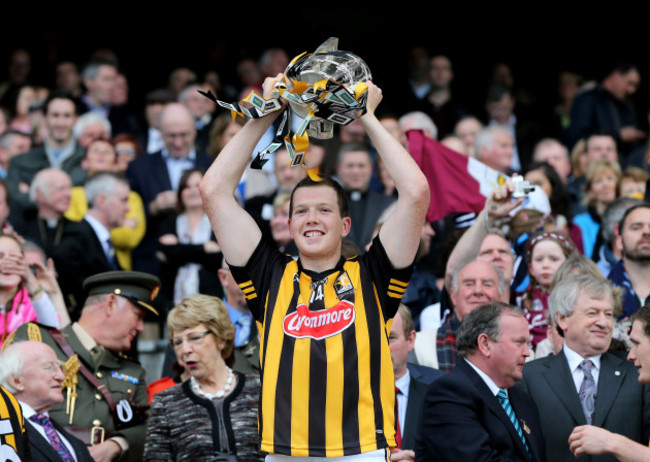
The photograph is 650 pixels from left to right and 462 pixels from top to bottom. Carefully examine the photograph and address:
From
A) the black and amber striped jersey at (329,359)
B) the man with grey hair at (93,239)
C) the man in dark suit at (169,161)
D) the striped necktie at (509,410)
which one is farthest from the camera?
the man in dark suit at (169,161)

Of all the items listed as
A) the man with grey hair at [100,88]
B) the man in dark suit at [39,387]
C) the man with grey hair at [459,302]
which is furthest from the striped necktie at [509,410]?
the man with grey hair at [100,88]

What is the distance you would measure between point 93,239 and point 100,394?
2.41 metres

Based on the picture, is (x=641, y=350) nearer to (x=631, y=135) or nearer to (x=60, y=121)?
(x=60, y=121)

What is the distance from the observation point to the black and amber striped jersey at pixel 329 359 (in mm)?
5797

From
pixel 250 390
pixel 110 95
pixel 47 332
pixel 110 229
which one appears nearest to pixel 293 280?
pixel 250 390

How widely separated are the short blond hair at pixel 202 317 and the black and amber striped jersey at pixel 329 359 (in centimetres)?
187

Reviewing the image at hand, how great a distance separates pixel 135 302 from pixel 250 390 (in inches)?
50.2

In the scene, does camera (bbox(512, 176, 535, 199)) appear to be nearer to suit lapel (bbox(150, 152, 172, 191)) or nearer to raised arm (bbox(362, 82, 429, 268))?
raised arm (bbox(362, 82, 429, 268))

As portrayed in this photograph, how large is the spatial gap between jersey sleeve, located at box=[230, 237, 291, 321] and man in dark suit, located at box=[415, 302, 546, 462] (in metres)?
1.27

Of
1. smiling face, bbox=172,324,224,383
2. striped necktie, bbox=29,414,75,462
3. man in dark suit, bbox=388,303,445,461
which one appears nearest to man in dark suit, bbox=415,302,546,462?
man in dark suit, bbox=388,303,445,461

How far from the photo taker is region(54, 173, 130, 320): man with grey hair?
10.0 m

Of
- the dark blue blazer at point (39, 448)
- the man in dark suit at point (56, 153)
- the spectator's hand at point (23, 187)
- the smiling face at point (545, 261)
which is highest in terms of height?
the man in dark suit at point (56, 153)

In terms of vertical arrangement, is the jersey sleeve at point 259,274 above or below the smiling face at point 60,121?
below

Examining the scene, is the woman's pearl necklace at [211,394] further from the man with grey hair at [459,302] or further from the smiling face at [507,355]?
the smiling face at [507,355]
